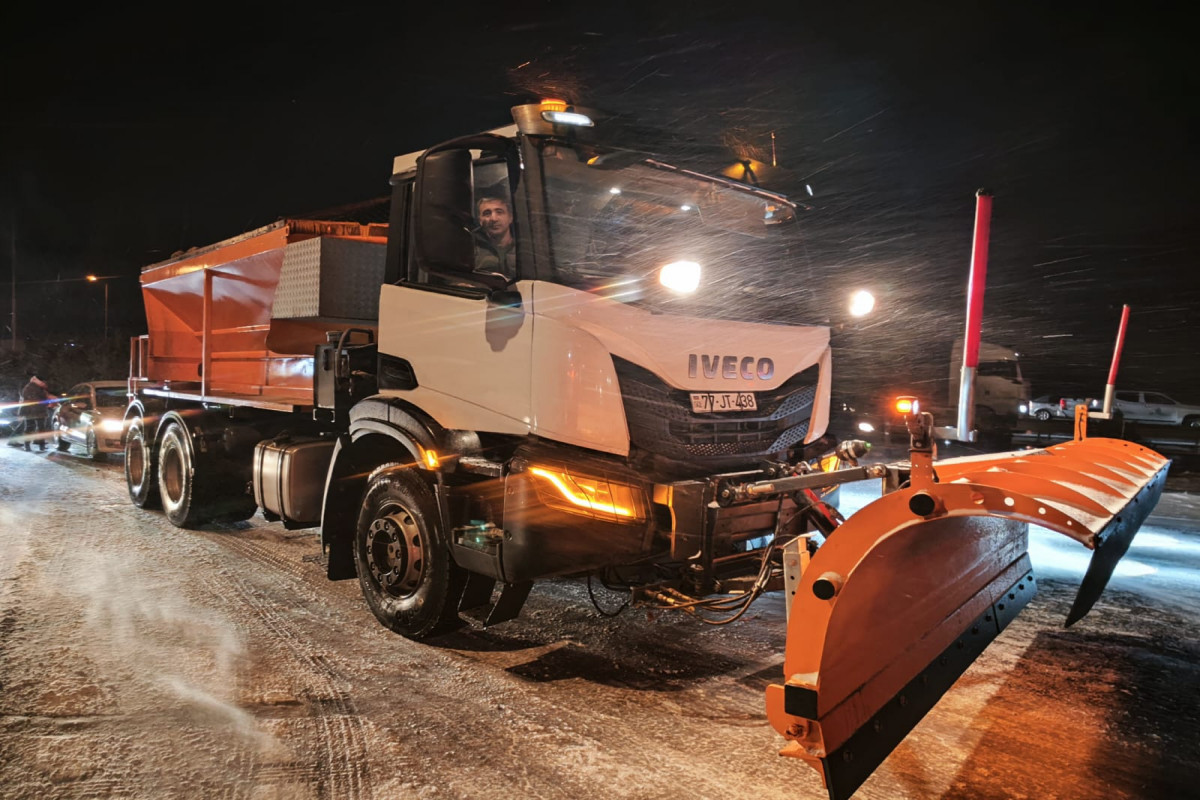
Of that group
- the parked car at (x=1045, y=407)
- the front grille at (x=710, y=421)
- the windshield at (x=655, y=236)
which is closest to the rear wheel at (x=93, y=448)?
the windshield at (x=655, y=236)

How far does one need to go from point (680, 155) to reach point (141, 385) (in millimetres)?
8223

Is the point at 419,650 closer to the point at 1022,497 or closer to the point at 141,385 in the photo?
the point at 1022,497

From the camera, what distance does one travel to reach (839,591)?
2.48m

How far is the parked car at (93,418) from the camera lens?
45.7ft

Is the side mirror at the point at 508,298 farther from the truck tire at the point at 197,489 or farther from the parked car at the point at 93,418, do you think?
the parked car at the point at 93,418

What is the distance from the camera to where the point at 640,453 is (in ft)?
12.8

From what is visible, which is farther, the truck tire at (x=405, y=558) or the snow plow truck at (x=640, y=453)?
the truck tire at (x=405, y=558)

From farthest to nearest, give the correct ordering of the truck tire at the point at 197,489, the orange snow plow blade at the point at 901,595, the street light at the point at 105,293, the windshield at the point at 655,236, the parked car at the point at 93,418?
the street light at the point at 105,293 < the parked car at the point at 93,418 < the truck tire at the point at 197,489 < the windshield at the point at 655,236 < the orange snow plow blade at the point at 901,595

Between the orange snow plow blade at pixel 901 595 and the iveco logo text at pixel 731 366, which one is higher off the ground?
the iveco logo text at pixel 731 366

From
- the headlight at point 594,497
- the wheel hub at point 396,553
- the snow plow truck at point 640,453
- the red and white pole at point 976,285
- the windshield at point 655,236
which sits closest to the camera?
the snow plow truck at point 640,453

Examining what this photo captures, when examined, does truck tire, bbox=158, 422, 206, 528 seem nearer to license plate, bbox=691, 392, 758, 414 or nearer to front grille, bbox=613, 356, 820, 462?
front grille, bbox=613, 356, 820, 462

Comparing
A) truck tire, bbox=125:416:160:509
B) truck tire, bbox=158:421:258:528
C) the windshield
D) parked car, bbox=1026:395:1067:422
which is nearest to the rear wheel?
truck tire, bbox=125:416:160:509

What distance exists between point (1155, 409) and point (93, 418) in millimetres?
26725

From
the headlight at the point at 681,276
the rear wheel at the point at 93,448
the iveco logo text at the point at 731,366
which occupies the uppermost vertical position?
the headlight at the point at 681,276
